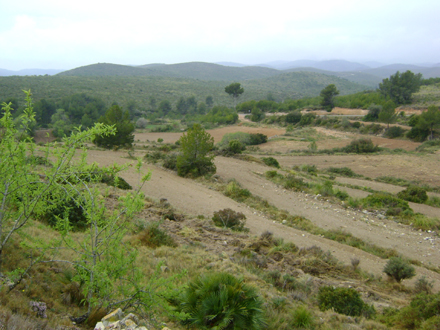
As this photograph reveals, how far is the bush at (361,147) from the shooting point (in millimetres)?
31828

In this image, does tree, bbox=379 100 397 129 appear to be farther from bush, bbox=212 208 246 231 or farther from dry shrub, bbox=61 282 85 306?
dry shrub, bbox=61 282 85 306

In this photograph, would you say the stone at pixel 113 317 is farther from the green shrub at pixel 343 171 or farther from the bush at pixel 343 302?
the green shrub at pixel 343 171

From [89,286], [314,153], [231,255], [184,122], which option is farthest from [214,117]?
[89,286]

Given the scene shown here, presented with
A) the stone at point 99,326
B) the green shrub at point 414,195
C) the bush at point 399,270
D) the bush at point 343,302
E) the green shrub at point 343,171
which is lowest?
the green shrub at point 343,171

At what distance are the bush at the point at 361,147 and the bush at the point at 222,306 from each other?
30975 millimetres

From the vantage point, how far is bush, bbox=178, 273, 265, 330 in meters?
3.99

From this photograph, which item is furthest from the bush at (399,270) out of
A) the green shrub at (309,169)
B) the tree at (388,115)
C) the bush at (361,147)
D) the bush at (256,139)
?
the tree at (388,115)

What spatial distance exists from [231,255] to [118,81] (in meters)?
77.3

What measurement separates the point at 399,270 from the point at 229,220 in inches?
212

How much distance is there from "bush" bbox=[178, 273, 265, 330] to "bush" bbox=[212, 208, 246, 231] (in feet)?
21.2

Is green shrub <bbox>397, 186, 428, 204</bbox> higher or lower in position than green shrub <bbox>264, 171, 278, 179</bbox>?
lower

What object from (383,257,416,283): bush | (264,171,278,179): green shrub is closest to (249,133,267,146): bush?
(264,171,278,179): green shrub

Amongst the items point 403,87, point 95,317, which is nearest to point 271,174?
point 95,317

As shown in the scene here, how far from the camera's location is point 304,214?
45.6ft
